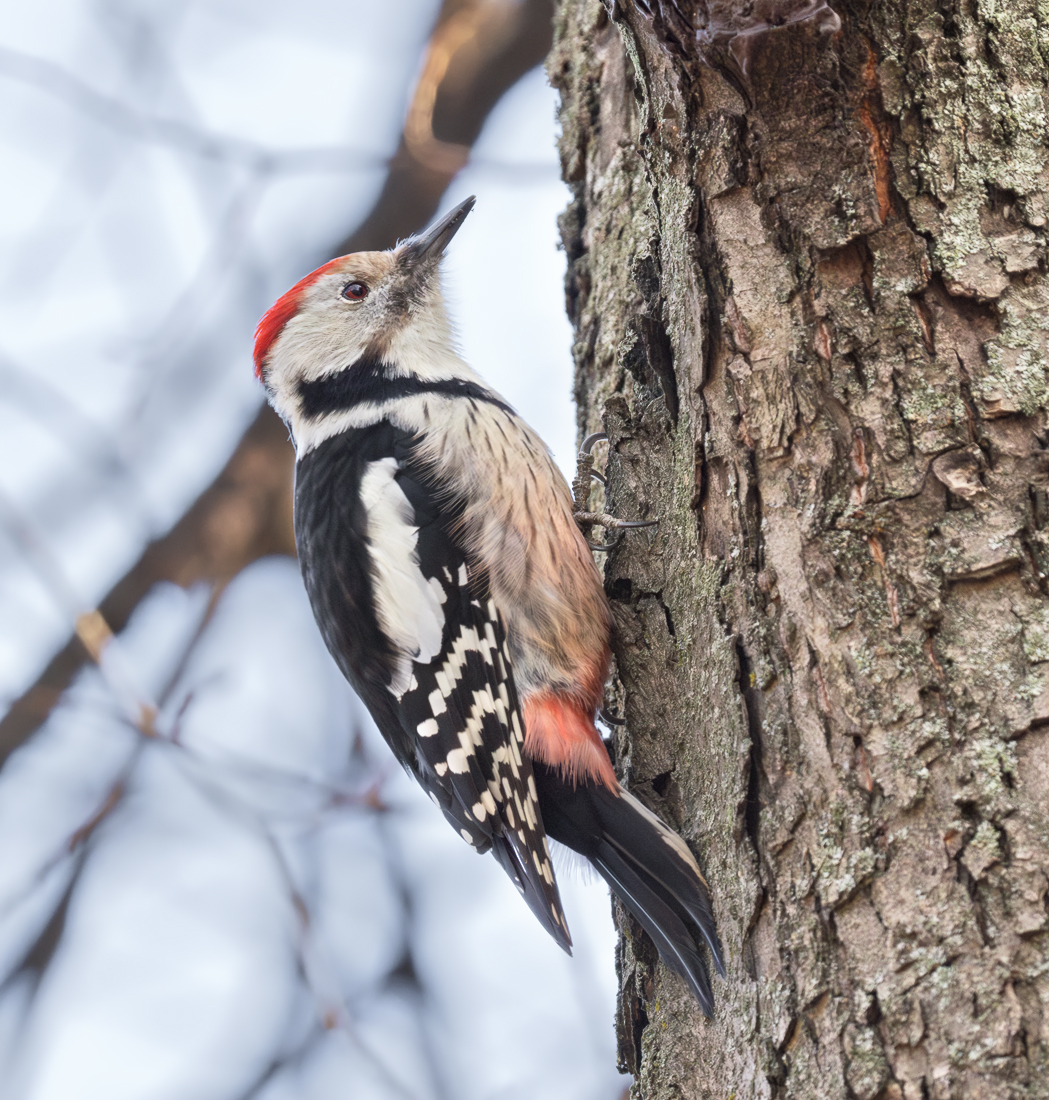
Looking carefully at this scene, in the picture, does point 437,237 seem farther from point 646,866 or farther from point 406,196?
point 646,866

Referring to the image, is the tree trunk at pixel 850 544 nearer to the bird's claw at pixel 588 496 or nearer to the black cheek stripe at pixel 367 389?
the bird's claw at pixel 588 496

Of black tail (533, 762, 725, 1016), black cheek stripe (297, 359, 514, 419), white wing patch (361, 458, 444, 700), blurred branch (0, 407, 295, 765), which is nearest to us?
black tail (533, 762, 725, 1016)

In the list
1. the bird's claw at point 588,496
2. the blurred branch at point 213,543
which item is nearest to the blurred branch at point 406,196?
the blurred branch at point 213,543

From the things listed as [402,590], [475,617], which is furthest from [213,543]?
[475,617]

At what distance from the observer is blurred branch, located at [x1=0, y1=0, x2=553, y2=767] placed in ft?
9.13

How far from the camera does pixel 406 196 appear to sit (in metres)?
3.02

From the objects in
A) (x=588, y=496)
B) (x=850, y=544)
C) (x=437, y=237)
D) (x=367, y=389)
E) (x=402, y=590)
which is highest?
(x=437, y=237)

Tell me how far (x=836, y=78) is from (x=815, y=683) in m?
0.92

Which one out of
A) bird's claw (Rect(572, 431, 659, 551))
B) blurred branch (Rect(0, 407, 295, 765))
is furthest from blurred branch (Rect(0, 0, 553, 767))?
bird's claw (Rect(572, 431, 659, 551))

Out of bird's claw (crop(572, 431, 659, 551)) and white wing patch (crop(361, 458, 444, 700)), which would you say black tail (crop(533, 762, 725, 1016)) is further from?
bird's claw (crop(572, 431, 659, 551))

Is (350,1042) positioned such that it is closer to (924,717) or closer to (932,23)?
(924,717)

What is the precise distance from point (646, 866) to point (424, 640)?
69 cm

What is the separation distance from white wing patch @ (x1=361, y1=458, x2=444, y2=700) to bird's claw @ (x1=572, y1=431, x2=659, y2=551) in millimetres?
364

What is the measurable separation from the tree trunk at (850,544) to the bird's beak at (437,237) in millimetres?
1091
